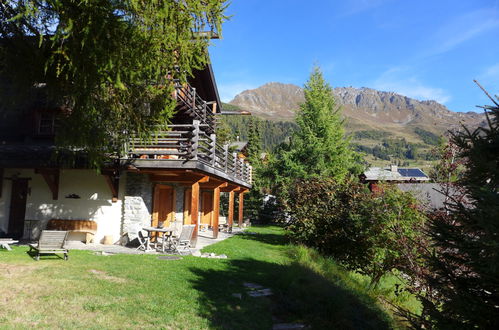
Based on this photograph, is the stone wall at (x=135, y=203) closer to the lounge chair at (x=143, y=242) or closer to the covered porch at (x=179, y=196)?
the covered porch at (x=179, y=196)

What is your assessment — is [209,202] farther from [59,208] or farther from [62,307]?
[62,307]

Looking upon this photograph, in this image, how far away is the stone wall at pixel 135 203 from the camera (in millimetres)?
12781

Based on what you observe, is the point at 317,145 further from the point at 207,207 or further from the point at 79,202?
the point at 79,202

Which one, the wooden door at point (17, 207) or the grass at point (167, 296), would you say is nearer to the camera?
the grass at point (167, 296)

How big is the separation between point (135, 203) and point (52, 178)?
10.5 ft

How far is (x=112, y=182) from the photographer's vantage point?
492 inches

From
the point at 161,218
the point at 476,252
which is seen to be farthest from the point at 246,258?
the point at 476,252

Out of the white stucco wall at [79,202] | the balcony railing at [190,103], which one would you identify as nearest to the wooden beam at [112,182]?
the white stucco wall at [79,202]

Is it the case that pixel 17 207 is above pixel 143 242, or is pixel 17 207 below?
above

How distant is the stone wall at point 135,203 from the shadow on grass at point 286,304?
5.09m

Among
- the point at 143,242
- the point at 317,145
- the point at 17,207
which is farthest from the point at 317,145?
the point at 17,207

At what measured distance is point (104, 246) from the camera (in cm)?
1225

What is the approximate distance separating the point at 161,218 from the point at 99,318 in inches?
425

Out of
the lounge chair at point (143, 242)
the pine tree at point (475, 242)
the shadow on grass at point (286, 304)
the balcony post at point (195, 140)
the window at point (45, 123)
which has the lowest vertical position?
the shadow on grass at point (286, 304)
